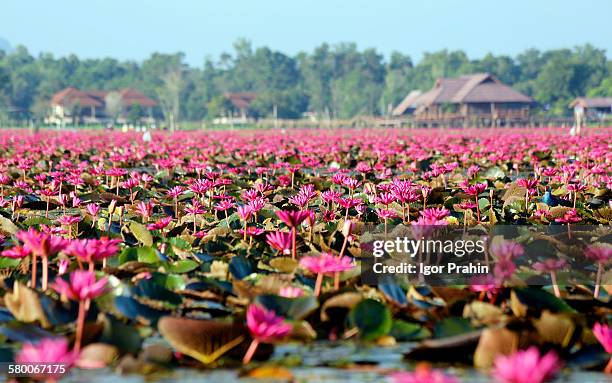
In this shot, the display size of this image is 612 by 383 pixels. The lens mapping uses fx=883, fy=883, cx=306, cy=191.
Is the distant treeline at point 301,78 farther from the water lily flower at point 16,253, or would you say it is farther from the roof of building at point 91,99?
the water lily flower at point 16,253

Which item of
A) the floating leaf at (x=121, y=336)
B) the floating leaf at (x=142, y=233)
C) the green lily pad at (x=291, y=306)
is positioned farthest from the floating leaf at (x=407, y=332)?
the floating leaf at (x=142, y=233)

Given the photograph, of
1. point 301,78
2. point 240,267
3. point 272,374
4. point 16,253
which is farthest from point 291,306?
point 301,78

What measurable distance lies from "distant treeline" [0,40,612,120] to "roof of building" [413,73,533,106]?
15.0m

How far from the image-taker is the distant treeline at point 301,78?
3890 inches

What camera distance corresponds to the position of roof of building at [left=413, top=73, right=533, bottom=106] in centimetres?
7006

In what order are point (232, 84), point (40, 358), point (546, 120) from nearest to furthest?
point (40, 358)
point (546, 120)
point (232, 84)

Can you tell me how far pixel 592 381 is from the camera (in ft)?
8.37

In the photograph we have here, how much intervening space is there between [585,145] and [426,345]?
648 inches

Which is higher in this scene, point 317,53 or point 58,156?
point 317,53

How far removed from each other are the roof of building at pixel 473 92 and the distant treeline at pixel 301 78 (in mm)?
15036

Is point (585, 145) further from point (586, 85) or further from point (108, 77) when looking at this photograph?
point (108, 77)

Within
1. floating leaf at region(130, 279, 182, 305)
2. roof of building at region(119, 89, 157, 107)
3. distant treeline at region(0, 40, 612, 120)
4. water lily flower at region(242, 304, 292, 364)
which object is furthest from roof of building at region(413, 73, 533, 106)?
water lily flower at region(242, 304, 292, 364)

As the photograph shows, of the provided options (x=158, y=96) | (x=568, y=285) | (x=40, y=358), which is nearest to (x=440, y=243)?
(x=568, y=285)

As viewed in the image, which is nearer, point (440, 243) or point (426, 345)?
point (426, 345)
